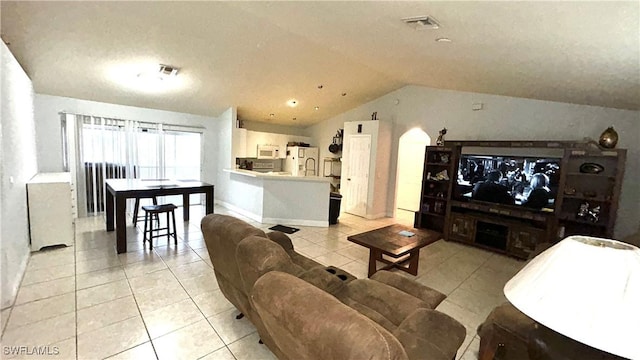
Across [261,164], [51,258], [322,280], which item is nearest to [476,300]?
[322,280]

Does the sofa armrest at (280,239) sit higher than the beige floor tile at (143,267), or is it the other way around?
the sofa armrest at (280,239)

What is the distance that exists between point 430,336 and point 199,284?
2.47m

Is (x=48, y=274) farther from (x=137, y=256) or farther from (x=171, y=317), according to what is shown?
(x=171, y=317)

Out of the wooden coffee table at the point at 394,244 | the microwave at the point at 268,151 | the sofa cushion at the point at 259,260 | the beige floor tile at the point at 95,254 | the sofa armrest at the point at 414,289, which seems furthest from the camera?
the microwave at the point at 268,151

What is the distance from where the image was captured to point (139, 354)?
1959 mm

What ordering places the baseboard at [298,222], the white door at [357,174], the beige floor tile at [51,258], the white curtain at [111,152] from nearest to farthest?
the beige floor tile at [51,258] → the white curtain at [111,152] → the baseboard at [298,222] → the white door at [357,174]

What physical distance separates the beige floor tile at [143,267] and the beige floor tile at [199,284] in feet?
1.74

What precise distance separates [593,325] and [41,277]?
446 cm

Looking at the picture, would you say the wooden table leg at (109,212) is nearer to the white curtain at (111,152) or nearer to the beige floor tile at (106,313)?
the white curtain at (111,152)

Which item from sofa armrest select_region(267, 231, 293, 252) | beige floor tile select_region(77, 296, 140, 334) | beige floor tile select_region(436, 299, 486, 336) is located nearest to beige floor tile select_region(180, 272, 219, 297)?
beige floor tile select_region(77, 296, 140, 334)

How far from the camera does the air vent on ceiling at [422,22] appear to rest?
2113 mm

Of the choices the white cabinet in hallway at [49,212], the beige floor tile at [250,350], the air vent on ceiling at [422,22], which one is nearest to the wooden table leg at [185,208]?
the white cabinet in hallway at [49,212]

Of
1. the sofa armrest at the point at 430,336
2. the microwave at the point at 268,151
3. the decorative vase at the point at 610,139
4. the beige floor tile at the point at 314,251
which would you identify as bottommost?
the beige floor tile at the point at 314,251

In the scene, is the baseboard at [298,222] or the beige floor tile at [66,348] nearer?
the beige floor tile at [66,348]
